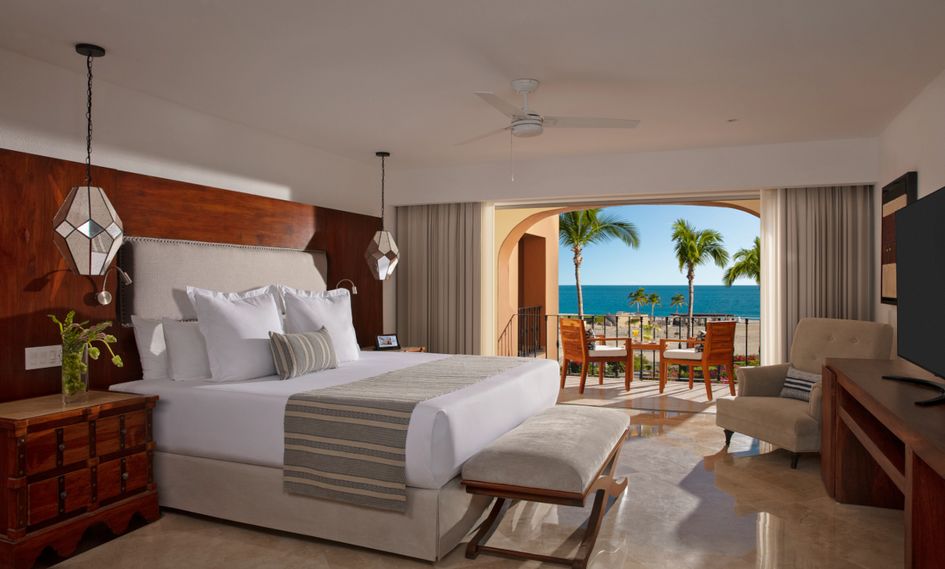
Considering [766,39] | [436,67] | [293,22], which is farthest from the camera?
[436,67]

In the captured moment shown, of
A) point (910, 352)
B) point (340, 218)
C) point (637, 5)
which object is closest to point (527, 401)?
point (910, 352)

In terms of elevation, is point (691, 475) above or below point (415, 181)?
below

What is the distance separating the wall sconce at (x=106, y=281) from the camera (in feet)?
11.7

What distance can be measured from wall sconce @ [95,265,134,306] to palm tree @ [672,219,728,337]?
11.8m

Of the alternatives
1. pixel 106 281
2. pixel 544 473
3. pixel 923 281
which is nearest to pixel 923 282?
pixel 923 281

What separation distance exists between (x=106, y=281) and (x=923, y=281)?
410 centimetres

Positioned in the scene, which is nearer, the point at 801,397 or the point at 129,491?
the point at 129,491

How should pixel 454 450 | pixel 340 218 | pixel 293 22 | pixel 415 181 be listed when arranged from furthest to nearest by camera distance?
1. pixel 415 181
2. pixel 340 218
3. pixel 293 22
4. pixel 454 450

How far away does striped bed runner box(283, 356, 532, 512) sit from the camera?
2.75m

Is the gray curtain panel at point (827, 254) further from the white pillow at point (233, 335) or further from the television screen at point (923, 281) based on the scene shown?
the white pillow at point (233, 335)

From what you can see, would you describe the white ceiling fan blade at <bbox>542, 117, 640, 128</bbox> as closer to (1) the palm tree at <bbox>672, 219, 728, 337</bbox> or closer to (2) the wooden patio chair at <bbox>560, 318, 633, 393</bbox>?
(2) the wooden patio chair at <bbox>560, 318, 633, 393</bbox>

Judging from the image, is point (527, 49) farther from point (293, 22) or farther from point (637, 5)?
point (293, 22)

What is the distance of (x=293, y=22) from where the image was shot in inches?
116

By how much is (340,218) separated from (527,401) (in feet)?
9.28
